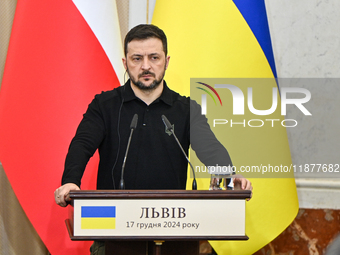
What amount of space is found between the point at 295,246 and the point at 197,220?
1.78 metres

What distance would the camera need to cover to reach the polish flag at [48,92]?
81.8 inches

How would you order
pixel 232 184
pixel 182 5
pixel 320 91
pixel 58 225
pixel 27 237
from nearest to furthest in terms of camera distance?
pixel 232 184 < pixel 58 225 < pixel 182 5 < pixel 27 237 < pixel 320 91

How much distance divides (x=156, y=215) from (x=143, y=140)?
2.26ft

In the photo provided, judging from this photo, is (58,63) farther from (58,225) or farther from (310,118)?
(310,118)

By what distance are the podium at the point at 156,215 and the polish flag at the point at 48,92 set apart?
1.07 m

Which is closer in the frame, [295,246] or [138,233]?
[138,233]

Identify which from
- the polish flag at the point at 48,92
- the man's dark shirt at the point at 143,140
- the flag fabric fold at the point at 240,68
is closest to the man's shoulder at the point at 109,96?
the man's dark shirt at the point at 143,140

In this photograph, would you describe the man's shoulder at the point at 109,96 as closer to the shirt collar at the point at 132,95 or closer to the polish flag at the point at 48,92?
the shirt collar at the point at 132,95

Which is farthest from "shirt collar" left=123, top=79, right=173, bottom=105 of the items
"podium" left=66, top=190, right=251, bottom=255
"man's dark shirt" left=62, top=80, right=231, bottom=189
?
"podium" left=66, top=190, right=251, bottom=255

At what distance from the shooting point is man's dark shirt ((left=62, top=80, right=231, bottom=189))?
1.70 m

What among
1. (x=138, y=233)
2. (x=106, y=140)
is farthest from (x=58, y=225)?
(x=138, y=233)

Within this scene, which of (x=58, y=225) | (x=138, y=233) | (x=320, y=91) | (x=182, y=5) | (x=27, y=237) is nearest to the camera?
(x=138, y=233)

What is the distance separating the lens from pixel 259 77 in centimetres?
223

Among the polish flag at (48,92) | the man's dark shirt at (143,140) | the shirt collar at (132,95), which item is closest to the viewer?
the man's dark shirt at (143,140)
